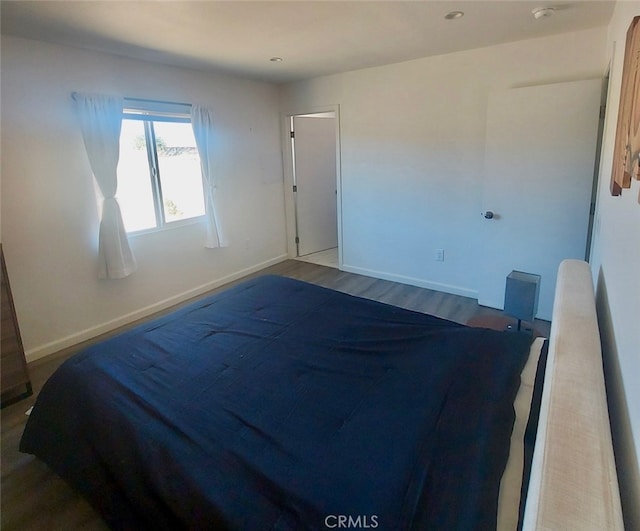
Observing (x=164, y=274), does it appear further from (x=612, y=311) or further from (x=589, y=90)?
(x=589, y=90)

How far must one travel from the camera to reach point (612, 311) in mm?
1268

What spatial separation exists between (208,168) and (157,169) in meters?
0.58

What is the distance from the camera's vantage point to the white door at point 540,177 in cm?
289

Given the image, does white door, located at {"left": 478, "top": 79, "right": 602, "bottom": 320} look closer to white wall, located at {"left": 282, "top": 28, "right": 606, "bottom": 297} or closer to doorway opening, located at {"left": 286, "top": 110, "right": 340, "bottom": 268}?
white wall, located at {"left": 282, "top": 28, "right": 606, "bottom": 297}

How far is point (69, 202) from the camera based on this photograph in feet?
9.87

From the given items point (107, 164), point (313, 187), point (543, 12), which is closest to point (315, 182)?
point (313, 187)

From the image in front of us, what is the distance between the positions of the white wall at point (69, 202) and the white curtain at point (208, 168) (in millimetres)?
128

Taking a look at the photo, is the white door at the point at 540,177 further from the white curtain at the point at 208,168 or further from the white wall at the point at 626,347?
the white curtain at the point at 208,168

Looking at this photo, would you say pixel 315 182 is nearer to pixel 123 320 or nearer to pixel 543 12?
pixel 123 320

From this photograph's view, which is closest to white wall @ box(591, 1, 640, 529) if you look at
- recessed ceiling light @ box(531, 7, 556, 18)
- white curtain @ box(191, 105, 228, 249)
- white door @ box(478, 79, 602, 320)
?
recessed ceiling light @ box(531, 7, 556, 18)

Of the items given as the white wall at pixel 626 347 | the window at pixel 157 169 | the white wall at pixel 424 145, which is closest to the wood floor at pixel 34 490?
the white wall at pixel 424 145

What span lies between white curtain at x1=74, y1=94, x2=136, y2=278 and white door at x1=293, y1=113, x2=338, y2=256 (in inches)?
100

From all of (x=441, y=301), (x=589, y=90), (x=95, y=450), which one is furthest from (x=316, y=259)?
(x=95, y=450)

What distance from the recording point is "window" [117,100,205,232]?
3408 millimetres
